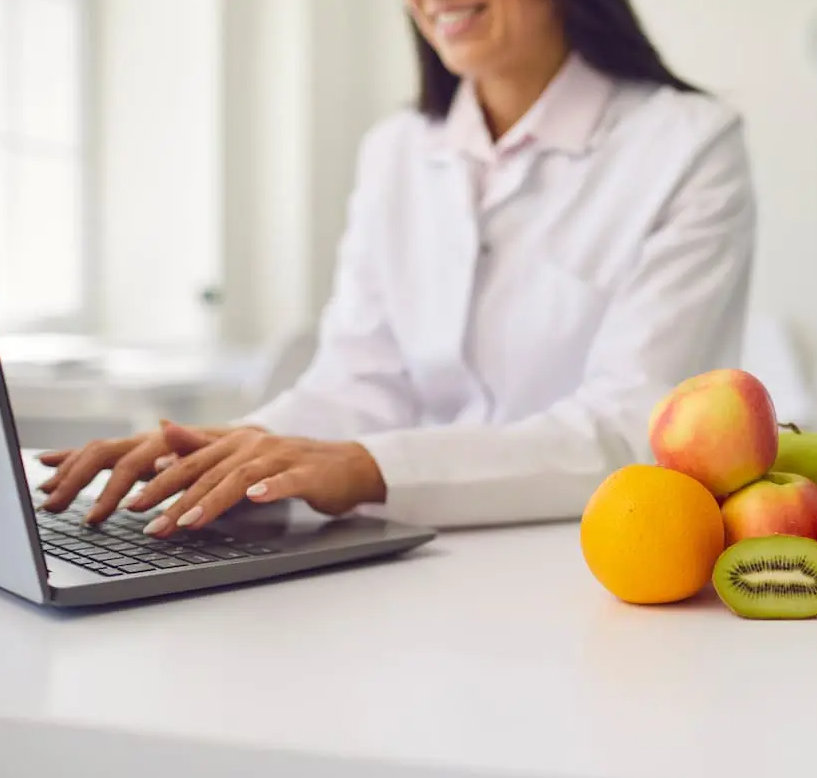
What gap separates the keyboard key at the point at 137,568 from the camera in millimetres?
642

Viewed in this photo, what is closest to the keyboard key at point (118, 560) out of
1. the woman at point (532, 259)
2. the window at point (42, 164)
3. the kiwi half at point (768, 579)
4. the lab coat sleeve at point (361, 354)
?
the woman at point (532, 259)

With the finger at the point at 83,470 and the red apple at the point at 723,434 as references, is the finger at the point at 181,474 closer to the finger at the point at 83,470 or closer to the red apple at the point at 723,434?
the finger at the point at 83,470

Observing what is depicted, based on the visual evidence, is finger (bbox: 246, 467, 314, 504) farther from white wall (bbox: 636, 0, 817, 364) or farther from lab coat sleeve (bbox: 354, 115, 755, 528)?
white wall (bbox: 636, 0, 817, 364)

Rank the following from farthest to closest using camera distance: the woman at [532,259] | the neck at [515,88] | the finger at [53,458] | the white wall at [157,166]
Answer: the white wall at [157,166] < the neck at [515,88] < the woman at [532,259] < the finger at [53,458]

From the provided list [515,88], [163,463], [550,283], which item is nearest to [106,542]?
[163,463]

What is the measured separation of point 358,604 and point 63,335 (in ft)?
9.88

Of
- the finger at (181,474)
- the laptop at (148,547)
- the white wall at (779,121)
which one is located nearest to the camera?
the laptop at (148,547)

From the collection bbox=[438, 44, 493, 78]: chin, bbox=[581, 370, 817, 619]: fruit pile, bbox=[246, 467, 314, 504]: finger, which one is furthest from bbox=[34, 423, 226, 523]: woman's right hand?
bbox=[438, 44, 493, 78]: chin

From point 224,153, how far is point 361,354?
2266 mm

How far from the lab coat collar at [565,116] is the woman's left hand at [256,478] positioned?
0.55 meters

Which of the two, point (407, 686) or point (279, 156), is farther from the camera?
point (279, 156)

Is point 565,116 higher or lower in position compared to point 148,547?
higher

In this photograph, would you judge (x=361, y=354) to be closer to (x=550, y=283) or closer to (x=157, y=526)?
(x=550, y=283)

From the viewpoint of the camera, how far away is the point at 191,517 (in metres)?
0.73
